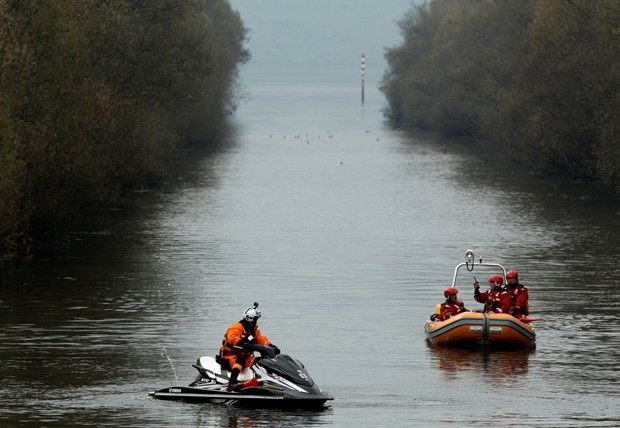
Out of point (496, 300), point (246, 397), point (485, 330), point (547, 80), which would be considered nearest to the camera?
point (246, 397)

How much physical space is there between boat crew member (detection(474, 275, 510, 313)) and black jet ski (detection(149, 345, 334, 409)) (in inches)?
352

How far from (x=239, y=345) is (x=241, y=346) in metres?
0.04

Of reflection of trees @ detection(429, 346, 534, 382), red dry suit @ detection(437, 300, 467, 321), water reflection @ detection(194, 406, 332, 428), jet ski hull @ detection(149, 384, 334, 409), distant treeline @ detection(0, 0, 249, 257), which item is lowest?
reflection of trees @ detection(429, 346, 534, 382)

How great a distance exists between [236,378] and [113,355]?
21.7 ft

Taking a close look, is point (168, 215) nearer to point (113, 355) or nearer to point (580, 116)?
point (580, 116)

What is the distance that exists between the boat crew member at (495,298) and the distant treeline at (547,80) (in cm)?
3927

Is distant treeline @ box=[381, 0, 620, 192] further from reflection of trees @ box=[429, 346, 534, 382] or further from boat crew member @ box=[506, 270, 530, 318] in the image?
reflection of trees @ box=[429, 346, 534, 382]

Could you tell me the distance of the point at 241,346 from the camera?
2780 centimetres

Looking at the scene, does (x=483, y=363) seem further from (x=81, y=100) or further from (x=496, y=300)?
(x=81, y=100)

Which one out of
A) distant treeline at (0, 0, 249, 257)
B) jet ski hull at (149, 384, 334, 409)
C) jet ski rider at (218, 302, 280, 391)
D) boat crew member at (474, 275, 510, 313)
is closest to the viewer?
jet ski hull at (149, 384, 334, 409)

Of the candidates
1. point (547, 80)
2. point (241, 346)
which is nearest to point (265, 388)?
point (241, 346)

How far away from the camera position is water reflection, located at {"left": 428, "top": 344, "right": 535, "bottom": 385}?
3164cm

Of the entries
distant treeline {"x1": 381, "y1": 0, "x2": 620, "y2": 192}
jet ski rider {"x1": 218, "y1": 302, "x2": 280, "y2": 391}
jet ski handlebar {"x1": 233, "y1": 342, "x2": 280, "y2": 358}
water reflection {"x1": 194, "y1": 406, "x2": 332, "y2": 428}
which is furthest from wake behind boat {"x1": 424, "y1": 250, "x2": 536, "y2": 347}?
distant treeline {"x1": 381, "y1": 0, "x2": 620, "y2": 192}

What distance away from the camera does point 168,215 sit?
68.2m
